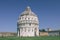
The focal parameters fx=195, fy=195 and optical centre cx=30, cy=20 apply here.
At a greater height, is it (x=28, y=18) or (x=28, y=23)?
(x=28, y=18)

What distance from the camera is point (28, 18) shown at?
56.7 m

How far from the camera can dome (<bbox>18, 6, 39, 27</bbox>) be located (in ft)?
183

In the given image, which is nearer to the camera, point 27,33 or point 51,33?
point 27,33

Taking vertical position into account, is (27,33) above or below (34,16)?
below

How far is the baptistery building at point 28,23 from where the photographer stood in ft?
183

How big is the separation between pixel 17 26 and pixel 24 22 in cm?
310

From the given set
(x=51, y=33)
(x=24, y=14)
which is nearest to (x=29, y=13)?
(x=24, y=14)

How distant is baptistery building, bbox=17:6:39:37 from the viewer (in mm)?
55856

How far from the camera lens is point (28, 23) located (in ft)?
184

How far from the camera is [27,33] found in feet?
183

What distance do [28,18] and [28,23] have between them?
159cm

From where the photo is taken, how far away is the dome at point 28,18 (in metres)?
55.9

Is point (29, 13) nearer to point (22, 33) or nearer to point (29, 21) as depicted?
point (29, 21)

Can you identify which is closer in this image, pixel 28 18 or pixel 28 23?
pixel 28 23
